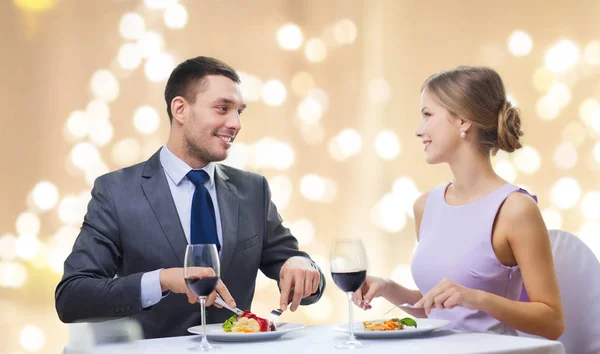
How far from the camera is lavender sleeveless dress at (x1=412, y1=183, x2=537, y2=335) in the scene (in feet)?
5.69

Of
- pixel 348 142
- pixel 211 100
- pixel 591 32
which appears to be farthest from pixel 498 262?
pixel 591 32

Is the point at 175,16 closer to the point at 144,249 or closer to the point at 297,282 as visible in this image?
the point at 144,249

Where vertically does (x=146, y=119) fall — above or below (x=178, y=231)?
above

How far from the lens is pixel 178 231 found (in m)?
1.91

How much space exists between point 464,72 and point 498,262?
0.51 metres

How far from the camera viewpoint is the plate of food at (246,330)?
1.38 metres

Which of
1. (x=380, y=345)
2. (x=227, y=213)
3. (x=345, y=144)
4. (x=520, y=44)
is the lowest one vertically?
(x=380, y=345)

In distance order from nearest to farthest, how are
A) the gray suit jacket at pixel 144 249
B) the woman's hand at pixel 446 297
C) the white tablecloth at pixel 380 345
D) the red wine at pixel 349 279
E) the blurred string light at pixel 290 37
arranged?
the white tablecloth at pixel 380 345 < the red wine at pixel 349 279 < the woman's hand at pixel 446 297 < the gray suit jacket at pixel 144 249 < the blurred string light at pixel 290 37

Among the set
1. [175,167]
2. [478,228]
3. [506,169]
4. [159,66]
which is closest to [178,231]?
[175,167]

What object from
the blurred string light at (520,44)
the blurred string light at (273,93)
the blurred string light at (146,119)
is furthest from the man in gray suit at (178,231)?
the blurred string light at (520,44)

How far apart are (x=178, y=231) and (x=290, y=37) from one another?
1.64m

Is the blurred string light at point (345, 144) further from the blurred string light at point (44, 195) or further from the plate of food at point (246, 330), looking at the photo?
the plate of food at point (246, 330)

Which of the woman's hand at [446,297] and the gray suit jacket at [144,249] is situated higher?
the gray suit jacket at [144,249]

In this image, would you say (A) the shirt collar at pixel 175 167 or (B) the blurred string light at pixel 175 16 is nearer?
(A) the shirt collar at pixel 175 167
